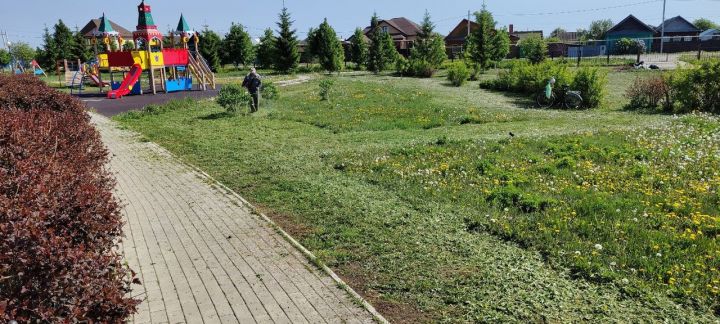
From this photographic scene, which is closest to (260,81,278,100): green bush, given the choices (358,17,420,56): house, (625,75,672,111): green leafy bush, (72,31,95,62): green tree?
(625,75,672,111): green leafy bush

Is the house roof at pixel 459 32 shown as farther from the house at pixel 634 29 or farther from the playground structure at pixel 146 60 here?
the playground structure at pixel 146 60

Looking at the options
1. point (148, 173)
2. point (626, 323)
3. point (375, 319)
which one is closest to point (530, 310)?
point (626, 323)

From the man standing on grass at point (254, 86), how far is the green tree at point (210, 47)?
1316 inches

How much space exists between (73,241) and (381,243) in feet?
Answer: 12.2

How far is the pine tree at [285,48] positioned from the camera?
157 ft

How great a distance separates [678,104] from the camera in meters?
18.5

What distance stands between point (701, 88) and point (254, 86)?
51.6 feet

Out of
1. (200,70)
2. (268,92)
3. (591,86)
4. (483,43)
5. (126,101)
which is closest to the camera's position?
(591,86)

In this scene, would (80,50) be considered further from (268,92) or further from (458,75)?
(458,75)

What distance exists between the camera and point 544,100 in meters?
21.2

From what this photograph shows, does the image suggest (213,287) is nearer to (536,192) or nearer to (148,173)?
(536,192)

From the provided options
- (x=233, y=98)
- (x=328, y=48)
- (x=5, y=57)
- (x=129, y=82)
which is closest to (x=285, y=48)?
(x=328, y=48)

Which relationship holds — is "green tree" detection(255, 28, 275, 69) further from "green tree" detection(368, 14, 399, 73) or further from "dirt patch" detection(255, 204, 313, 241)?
"dirt patch" detection(255, 204, 313, 241)

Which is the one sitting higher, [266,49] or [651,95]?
[266,49]
